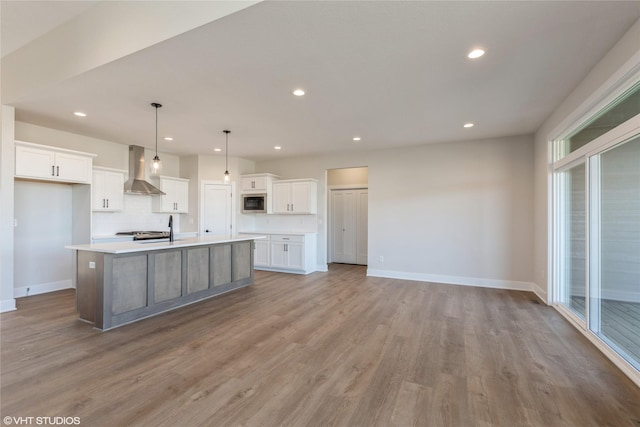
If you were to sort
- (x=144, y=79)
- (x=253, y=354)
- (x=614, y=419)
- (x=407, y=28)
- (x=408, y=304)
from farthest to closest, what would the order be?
(x=408, y=304) → (x=144, y=79) → (x=253, y=354) → (x=407, y=28) → (x=614, y=419)

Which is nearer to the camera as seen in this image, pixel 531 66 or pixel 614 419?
pixel 614 419

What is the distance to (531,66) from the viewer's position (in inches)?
108

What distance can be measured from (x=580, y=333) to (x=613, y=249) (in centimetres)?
104

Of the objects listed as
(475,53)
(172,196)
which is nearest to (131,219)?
(172,196)

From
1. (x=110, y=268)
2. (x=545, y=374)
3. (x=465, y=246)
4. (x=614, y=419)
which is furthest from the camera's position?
(x=465, y=246)

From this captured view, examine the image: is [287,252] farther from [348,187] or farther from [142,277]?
[142,277]

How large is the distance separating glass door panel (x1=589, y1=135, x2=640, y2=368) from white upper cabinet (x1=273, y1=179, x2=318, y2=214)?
4788 millimetres

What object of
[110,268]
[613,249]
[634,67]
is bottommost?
[110,268]

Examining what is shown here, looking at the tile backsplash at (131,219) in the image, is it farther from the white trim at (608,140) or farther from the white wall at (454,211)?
the white trim at (608,140)

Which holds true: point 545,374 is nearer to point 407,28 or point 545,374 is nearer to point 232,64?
point 407,28

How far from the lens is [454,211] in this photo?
18.1 ft

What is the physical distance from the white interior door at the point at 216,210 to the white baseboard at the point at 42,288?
2488 millimetres

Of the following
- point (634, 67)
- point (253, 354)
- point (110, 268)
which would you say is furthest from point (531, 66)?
A: point (110, 268)

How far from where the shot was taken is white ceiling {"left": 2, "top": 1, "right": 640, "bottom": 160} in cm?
207
